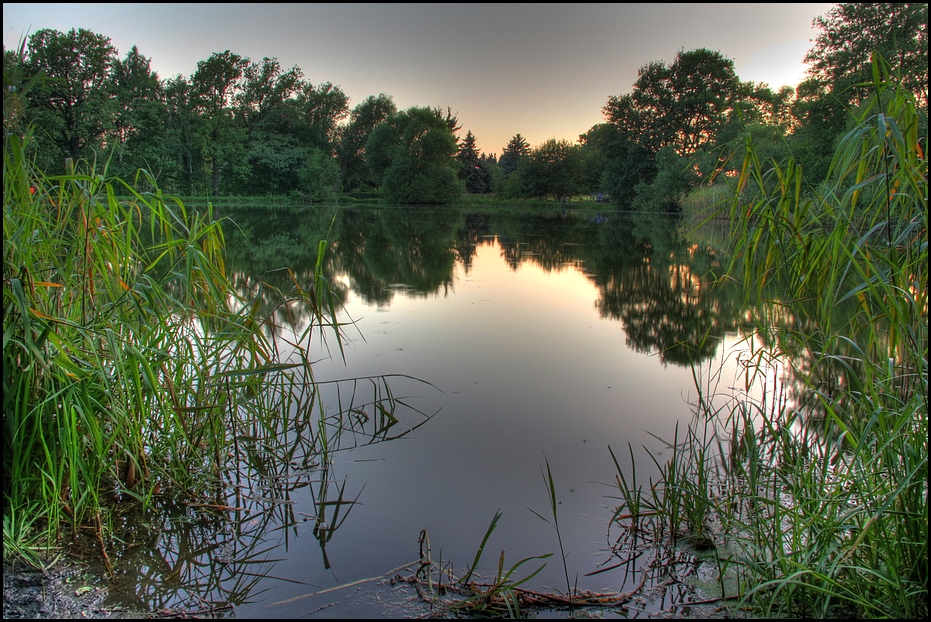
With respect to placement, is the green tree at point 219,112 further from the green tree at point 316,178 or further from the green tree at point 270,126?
the green tree at point 316,178

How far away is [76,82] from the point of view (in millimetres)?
21641

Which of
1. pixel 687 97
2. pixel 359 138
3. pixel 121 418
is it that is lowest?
pixel 121 418

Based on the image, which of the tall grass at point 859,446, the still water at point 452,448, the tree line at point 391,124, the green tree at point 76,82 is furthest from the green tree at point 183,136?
the tall grass at point 859,446

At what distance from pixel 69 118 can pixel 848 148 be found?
997 inches

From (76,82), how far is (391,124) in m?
21.2

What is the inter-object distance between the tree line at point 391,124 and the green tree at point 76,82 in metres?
0.06

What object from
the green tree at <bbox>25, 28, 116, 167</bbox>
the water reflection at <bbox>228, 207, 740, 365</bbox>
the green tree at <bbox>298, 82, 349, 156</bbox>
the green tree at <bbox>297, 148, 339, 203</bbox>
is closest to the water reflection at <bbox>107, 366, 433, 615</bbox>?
the water reflection at <bbox>228, 207, 740, 365</bbox>

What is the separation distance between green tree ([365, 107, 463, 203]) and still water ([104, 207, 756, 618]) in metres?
29.0

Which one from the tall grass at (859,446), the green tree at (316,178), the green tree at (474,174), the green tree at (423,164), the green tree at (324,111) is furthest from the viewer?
the green tree at (474,174)

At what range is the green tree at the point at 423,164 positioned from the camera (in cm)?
3666

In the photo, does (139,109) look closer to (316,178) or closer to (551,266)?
(316,178)

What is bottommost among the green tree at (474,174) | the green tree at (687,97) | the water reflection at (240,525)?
the water reflection at (240,525)

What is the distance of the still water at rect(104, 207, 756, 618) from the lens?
6.94ft

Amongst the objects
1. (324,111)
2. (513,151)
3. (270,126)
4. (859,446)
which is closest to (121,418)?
(859,446)
